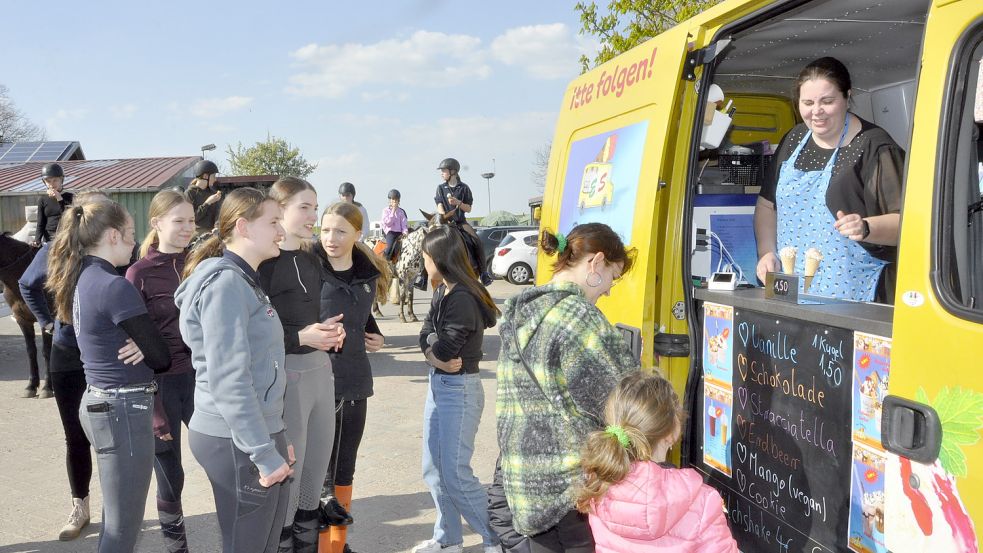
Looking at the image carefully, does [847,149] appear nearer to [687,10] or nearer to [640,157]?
[640,157]

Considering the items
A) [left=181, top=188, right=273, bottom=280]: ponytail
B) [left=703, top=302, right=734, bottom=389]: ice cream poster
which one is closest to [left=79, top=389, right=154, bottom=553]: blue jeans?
[left=181, top=188, right=273, bottom=280]: ponytail

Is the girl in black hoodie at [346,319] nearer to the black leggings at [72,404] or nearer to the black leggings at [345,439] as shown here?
the black leggings at [345,439]

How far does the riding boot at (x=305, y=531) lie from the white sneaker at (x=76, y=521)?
155cm

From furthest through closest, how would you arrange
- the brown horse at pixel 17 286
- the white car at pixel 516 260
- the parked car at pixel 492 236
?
the parked car at pixel 492 236
the white car at pixel 516 260
the brown horse at pixel 17 286

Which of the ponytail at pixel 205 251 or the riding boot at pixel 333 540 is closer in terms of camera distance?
the ponytail at pixel 205 251

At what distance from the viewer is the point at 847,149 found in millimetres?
3266

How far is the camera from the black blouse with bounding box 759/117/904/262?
10.4 ft

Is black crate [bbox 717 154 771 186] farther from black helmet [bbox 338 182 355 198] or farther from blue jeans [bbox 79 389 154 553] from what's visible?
black helmet [bbox 338 182 355 198]

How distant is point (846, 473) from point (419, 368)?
7129 millimetres

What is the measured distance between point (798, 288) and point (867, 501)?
908 millimetres

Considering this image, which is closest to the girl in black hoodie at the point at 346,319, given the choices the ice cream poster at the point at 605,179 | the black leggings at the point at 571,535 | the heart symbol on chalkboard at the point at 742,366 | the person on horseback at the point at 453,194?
the ice cream poster at the point at 605,179

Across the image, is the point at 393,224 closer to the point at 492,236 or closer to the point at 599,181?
the point at 599,181

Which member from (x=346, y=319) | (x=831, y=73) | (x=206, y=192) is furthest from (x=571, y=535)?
(x=206, y=192)

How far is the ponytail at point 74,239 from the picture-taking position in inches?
132
